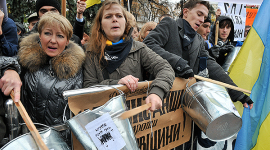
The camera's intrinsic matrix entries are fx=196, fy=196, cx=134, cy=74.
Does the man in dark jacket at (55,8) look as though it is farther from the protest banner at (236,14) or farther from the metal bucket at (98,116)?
the protest banner at (236,14)

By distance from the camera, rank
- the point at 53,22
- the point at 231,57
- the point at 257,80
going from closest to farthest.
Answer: the point at 53,22 < the point at 257,80 < the point at 231,57

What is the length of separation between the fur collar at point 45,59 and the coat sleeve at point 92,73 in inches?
3.3

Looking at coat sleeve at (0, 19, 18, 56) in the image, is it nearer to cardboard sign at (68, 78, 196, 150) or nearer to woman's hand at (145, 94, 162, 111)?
cardboard sign at (68, 78, 196, 150)

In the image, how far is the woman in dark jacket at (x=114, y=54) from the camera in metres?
1.91

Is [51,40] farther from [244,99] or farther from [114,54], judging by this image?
[244,99]

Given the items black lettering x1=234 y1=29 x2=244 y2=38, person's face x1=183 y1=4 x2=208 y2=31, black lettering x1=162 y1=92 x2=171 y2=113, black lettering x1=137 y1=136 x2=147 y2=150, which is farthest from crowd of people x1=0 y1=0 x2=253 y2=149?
black lettering x1=234 y1=29 x2=244 y2=38

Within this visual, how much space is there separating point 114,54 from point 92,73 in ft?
0.94

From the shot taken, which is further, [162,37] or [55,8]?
[55,8]

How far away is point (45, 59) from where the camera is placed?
1795mm

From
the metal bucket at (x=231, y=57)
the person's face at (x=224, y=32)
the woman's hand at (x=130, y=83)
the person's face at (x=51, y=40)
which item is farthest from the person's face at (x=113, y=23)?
the person's face at (x=224, y=32)

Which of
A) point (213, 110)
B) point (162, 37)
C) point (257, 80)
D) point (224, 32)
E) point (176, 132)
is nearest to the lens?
point (213, 110)

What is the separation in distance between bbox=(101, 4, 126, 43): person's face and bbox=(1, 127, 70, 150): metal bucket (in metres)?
1.09

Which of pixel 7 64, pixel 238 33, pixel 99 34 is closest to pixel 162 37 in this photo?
pixel 99 34

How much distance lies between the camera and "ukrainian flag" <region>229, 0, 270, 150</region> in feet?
7.38
